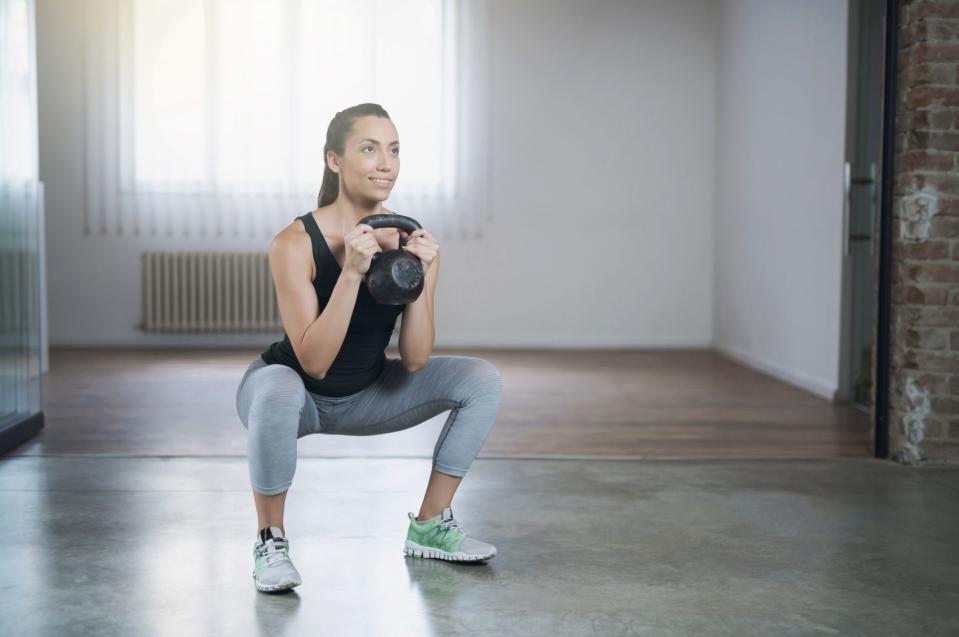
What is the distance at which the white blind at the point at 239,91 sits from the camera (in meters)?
7.83

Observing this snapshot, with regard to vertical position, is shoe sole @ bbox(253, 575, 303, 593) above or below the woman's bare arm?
below

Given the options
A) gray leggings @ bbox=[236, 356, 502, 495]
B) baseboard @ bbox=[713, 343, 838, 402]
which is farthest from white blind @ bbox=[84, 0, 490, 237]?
gray leggings @ bbox=[236, 356, 502, 495]

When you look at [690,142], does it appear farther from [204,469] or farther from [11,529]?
[11,529]

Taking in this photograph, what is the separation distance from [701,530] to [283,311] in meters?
1.28

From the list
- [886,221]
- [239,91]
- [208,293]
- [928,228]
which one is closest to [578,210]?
[239,91]

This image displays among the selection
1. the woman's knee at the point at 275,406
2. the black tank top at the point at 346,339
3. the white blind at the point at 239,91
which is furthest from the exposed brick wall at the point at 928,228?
the white blind at the point at 239,91

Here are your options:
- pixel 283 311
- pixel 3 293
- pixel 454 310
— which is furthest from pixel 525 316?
pixel 283 311

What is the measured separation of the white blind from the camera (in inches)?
308

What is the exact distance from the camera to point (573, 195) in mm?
8188

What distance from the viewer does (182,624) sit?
2133 millimetres

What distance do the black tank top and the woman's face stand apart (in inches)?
5.4

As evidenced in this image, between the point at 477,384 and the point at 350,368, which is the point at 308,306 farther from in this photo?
the point at 477,384

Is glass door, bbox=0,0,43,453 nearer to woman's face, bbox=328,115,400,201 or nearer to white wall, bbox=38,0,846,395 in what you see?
woman's face, bbox=328,115,400,201

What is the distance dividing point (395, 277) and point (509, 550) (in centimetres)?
82
